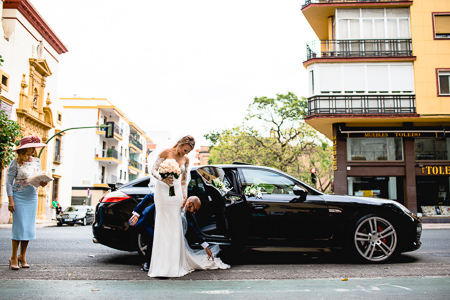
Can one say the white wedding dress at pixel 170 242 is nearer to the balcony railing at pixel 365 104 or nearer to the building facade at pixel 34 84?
the balcony railing at pixel 365 104

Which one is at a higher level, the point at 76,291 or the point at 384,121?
the point at 384,121

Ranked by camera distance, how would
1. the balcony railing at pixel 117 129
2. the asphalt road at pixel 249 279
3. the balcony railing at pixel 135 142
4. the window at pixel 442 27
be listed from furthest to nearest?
1. the balcony railing at pixel 135 142
2. the balcony railing at pixel 117 129
3. the window at pixel 442 27
4. the asphalt road at pixel 249 279

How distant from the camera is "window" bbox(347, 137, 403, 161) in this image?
24031 millimetres

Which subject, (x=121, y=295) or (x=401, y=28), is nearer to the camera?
(x=121, y=295)

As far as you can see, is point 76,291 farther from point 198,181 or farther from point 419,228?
point 419,228

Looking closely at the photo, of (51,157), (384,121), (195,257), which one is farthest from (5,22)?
(195,257)

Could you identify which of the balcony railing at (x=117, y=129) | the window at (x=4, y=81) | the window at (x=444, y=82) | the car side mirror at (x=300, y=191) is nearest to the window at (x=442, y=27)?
the window at (x=444, y=82)

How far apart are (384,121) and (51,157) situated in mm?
24584

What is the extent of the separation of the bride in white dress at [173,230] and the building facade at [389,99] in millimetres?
18476

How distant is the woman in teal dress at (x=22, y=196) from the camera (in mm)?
6141

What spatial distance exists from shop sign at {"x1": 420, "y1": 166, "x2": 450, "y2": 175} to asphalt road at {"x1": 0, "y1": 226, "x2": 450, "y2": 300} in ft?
57.0

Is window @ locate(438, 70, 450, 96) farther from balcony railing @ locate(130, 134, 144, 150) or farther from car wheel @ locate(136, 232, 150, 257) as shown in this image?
balcony railing @ locate(130, 134, 144, 150)

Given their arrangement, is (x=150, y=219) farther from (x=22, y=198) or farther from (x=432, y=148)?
(x=432, y=148)

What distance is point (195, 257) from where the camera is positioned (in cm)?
619
